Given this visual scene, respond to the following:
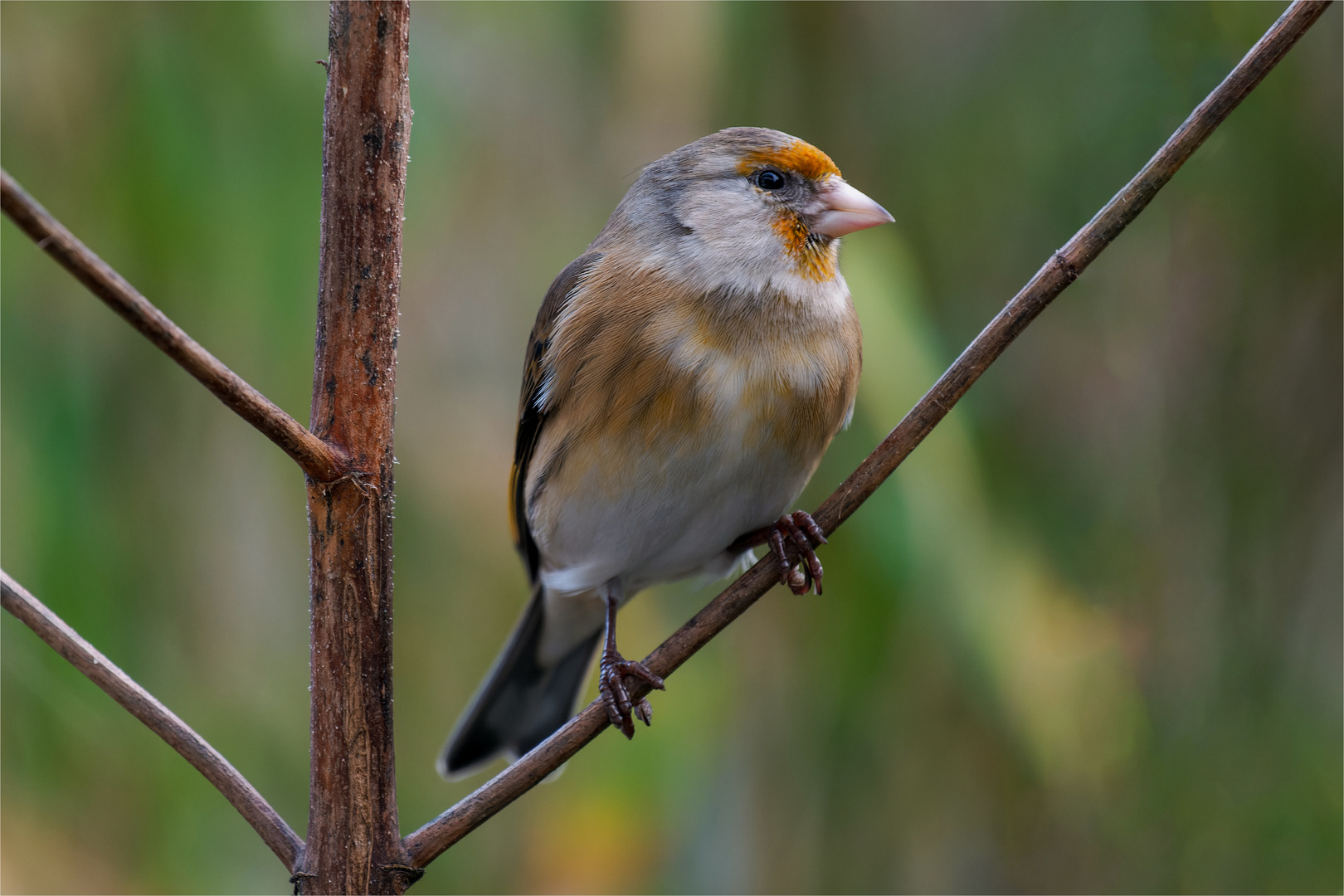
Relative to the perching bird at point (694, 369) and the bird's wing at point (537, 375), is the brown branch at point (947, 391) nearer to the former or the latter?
the perching bird at point (694, 369)

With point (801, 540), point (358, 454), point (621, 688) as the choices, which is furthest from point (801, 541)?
point (358, 454)

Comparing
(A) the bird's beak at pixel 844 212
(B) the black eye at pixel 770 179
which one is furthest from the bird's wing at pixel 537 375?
(A) the bird's beak at pixel 844 212

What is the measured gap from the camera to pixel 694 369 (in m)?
2.06

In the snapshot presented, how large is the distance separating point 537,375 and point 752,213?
1.82ft

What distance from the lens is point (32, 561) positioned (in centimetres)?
229

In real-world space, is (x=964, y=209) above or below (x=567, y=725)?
above

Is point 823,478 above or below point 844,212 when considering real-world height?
below

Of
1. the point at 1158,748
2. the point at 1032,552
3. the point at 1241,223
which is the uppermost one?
the point at 1241,223

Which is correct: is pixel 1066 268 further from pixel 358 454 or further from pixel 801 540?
pixel 358 454

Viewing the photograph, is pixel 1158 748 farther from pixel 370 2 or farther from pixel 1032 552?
pixel 370 2

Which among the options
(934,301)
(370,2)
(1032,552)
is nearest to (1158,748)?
(1032,552)

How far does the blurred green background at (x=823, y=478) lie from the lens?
7.91ft

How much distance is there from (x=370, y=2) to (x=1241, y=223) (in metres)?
2.07

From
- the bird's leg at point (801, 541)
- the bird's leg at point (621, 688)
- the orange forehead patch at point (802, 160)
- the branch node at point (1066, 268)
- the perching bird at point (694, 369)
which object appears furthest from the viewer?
the orange forehead patch at point (802, 160)
